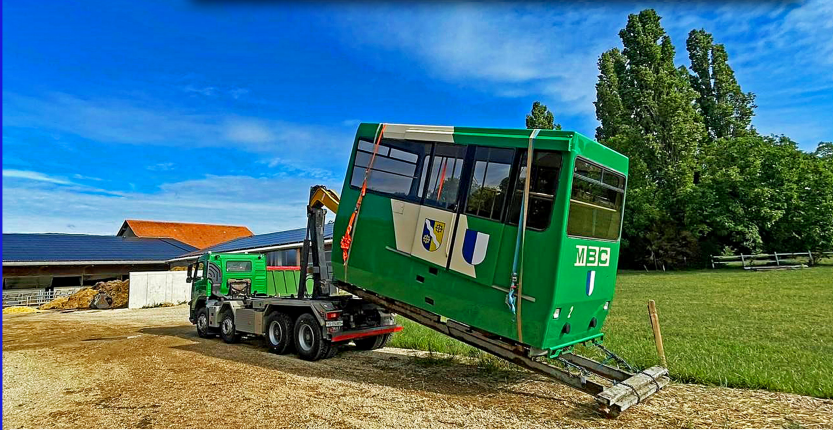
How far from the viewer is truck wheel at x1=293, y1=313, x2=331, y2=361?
35.0ft

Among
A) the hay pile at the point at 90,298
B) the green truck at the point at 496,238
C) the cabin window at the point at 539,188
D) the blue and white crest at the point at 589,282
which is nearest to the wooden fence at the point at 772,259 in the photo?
the green truck at the point at 496,238

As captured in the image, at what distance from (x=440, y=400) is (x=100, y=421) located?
4488 mm

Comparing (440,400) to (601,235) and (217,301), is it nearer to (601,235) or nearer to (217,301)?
(601,235)

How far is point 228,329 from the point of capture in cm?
1348

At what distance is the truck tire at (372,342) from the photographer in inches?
472

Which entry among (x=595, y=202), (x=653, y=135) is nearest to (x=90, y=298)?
(x=595, y=202)

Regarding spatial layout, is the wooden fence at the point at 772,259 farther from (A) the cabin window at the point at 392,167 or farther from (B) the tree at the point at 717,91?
(A) the cabin window at the point at 392,167

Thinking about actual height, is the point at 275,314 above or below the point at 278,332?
above

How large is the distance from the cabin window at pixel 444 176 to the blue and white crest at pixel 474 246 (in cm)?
53

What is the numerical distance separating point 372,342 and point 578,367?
199 inches

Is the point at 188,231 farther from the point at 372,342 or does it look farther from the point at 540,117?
the point at 372,342

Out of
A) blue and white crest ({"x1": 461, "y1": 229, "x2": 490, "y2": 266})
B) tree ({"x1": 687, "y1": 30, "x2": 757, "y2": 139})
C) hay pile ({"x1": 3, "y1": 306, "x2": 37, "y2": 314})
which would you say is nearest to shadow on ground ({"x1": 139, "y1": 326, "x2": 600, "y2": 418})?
blue and white crest ({"x1": 461, "y1": 229, "x2": 490, "y2": 266})

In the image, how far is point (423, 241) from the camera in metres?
8.44

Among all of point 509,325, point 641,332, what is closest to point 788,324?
point 641,332
